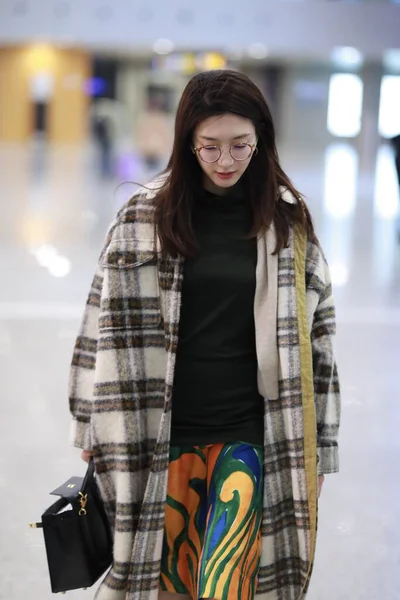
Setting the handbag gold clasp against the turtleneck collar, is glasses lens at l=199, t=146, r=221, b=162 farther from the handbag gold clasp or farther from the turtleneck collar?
the handbag gold clasp

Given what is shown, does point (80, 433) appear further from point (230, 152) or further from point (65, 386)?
point (65, 386)

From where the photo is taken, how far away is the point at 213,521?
2314 millimetres

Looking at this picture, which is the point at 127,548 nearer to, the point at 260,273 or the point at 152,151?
the point at 260,273

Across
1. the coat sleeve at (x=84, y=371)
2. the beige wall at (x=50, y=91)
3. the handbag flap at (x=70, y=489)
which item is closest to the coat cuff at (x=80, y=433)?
the coat sleeve at (x=84, y=371)

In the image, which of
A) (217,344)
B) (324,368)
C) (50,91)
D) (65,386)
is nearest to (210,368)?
(217,344)

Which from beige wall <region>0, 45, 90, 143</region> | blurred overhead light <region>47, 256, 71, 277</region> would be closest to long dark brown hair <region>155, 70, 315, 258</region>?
blurred overhead light <region>47, 256, 71, 277</region>

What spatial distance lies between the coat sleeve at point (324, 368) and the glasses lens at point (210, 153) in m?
0.39

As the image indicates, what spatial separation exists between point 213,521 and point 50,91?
121 ft

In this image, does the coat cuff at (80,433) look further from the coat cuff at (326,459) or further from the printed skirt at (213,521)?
the coat cuff at (326,459)

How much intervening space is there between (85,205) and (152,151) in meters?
5.40

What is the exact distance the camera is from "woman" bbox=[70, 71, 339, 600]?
2324 millimetres

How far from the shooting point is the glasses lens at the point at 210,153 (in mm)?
2283

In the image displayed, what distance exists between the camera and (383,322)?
311 inches

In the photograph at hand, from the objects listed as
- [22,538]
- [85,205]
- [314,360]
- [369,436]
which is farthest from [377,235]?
[314,360]
